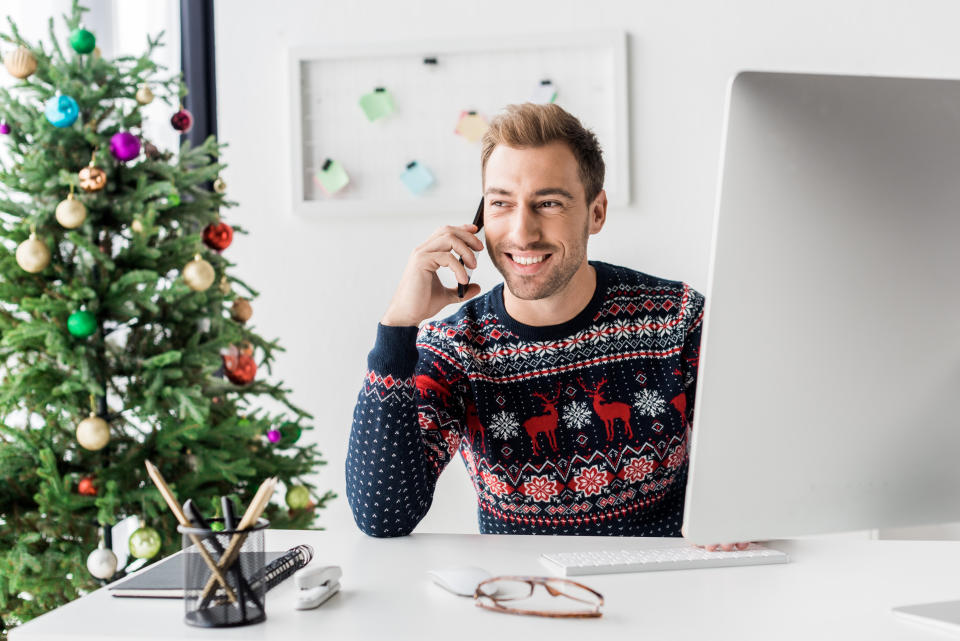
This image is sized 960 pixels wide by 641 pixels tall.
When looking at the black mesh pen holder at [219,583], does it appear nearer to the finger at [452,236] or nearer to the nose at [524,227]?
the finger at [452,236]

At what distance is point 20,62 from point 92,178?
Result: 286 mm

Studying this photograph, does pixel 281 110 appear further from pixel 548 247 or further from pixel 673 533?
pixel 673 533

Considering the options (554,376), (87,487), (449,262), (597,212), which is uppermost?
(597,212)

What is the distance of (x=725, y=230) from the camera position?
2.16 ft

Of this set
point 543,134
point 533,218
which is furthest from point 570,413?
point 543,134

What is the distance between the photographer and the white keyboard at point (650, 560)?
1008 mm

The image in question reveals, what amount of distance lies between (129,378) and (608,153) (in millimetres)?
1496

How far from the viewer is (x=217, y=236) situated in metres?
2.10

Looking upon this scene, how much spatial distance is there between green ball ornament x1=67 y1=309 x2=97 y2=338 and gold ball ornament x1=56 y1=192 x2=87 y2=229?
0.18 m

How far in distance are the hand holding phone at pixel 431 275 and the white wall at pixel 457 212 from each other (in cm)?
117

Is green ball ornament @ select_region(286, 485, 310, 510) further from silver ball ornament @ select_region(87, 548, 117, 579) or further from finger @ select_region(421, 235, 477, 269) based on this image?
finger @ select_region(421, 235, 477, 269)

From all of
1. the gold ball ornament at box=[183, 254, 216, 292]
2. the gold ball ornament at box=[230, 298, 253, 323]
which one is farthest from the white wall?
the gold ball ornament at box=[183, 254, 216, 292]

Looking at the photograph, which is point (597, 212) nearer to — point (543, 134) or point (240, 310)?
point (543, 134)

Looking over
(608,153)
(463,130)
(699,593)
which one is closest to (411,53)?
(463,130)
